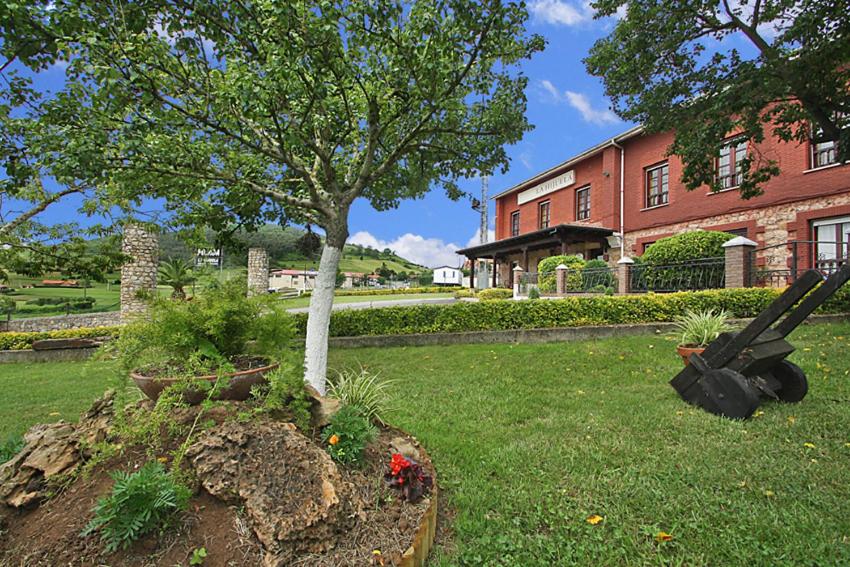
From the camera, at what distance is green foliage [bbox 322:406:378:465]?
225cm

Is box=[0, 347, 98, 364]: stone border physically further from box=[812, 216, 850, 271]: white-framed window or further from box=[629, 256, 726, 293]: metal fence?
box=[812, 216, 850, 271]: white-framed window

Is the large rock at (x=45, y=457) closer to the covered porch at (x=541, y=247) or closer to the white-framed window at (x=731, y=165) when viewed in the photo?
the white-framed window at (x=731, y=165)

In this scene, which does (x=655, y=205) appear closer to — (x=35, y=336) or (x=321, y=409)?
(x=321, y=409)

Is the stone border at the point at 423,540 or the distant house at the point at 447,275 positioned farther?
the distant house at the point at 447,275

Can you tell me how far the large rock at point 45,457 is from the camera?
192 cm

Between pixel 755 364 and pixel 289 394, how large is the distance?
4231 millimetres

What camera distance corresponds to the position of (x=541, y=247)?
21.8 m

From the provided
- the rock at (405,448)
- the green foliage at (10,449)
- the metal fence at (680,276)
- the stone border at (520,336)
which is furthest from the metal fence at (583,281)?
the green foliage at (10,449)

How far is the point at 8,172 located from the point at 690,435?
21.8 ft

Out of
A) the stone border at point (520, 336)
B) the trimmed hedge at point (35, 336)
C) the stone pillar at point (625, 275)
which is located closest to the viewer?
the stone border at point (520, 336)

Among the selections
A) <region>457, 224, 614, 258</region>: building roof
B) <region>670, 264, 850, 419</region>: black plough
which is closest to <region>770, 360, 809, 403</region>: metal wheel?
<region>670, 264, 850, 419</region>: black plough

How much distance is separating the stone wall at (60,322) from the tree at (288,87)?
13.5 m

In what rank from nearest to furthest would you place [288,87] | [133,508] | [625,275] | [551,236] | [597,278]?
[133,508] → [288,87] → [625,275] → [597,278] → [551,236]

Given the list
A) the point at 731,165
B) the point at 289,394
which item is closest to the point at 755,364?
the point at 289,394
